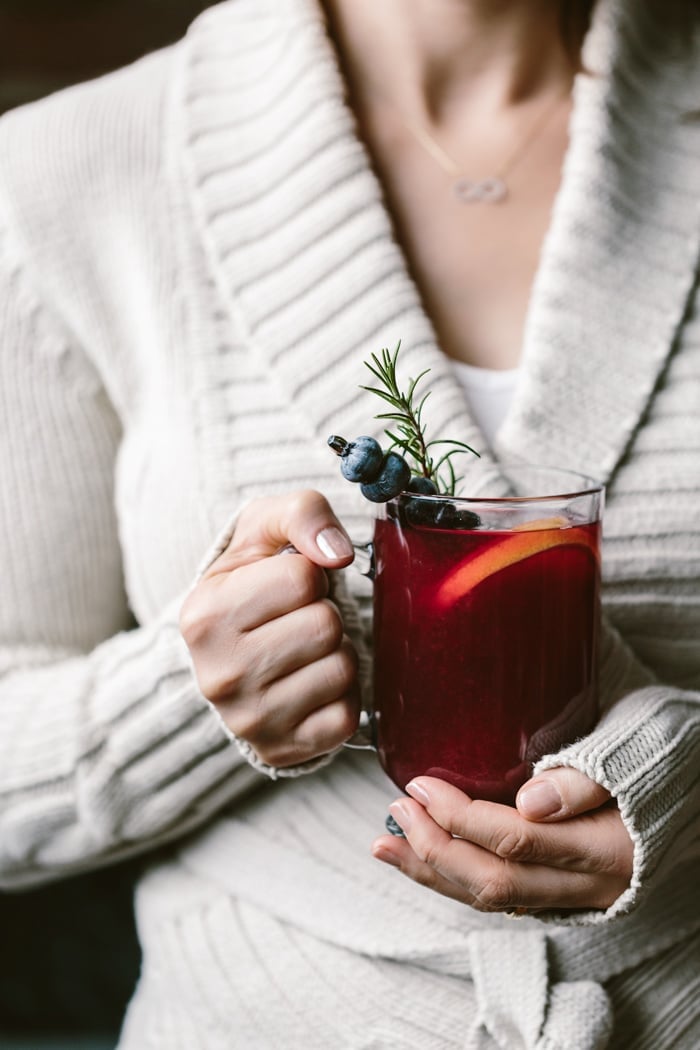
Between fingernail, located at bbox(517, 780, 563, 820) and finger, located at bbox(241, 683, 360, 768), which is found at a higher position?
finger, located at bbox(241, 683, 360, 768)

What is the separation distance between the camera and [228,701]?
723mm

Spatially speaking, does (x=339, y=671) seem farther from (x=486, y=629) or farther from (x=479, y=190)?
(x=479, y=190)

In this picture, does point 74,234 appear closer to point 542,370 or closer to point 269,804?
point 542,370

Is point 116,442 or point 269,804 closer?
point 269,804

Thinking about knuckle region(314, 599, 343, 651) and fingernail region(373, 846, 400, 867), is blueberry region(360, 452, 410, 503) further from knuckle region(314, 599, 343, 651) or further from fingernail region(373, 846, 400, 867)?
fingernail region(373, 846, 400, 867)

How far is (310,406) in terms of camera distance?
94 centimetres

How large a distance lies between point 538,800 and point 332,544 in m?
0.21

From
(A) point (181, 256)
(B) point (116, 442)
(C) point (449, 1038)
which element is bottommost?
(C) point (449, 1038)

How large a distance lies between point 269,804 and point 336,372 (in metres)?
0.43

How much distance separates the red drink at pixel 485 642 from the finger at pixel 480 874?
4cm

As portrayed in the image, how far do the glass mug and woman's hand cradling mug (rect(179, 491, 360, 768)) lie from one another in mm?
38

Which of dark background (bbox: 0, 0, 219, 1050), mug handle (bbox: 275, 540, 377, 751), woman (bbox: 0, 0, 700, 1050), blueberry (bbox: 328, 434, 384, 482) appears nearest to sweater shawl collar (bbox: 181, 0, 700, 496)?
woman (bbox: 0, 0, 700, 1050)

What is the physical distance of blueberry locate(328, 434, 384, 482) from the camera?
59 cm

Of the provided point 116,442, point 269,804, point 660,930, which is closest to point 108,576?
point 116,442
